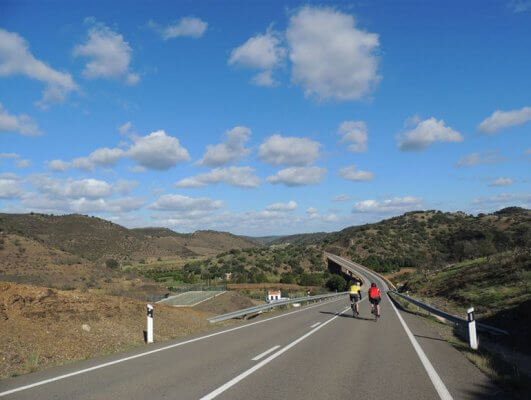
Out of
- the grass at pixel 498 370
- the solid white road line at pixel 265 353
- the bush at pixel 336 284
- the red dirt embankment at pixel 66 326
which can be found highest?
the red dirt embankment at pixel 66 326

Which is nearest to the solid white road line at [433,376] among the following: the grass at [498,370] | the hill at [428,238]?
the grass at [498,370]

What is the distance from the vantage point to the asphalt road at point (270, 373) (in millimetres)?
7738

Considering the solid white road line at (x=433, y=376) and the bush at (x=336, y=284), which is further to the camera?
Result: the bush at (x=336, y=284)

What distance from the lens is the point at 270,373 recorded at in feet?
30.7

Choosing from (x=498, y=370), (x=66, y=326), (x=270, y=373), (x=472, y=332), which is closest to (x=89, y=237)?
(x=66, y=326)

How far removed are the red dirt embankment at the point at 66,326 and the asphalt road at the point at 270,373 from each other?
1.08m

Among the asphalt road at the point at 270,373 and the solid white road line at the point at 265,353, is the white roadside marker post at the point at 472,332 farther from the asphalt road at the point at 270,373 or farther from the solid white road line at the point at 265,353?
the solid white road line at the point at 265,353

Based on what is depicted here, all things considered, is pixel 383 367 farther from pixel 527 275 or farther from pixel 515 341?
pixel 527 275

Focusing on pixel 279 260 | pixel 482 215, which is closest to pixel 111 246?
pixel 279 260

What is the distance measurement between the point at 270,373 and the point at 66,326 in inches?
291

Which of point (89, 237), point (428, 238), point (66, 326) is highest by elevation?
point (89, 237)

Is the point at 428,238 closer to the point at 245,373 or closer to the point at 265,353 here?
the point at 265,353

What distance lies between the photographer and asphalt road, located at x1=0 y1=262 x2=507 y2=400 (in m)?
7.74

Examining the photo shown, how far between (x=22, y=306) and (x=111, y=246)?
96.1m
